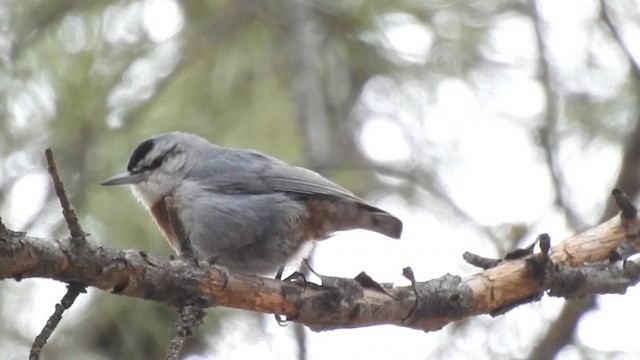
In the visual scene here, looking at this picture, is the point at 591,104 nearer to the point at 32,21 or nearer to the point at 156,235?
the point at 156,235

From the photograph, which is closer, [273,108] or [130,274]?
[130,274]

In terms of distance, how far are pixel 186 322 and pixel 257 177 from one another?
1.39m

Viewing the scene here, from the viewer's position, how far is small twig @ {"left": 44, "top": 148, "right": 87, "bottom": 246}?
1952mm

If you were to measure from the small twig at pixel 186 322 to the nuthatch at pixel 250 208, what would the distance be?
0.87 meters

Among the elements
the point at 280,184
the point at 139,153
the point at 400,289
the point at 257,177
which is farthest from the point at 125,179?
the point at 400,289

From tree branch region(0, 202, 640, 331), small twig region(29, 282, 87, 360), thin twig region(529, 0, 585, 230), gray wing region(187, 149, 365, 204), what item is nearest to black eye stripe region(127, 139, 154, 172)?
gray wing region(187, 149, 365, 204)

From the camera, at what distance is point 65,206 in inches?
80.2

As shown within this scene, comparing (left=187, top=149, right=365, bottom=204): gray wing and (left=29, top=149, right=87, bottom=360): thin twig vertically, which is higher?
(left=187, top=149, right=365, bottom=204): gray wing

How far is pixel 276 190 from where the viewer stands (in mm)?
3678

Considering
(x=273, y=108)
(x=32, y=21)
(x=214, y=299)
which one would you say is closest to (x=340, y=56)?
(x=273, y=108)

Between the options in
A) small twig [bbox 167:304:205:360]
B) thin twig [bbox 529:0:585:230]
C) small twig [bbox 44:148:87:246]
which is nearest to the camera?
small twig [bbox 44:148:87:246]

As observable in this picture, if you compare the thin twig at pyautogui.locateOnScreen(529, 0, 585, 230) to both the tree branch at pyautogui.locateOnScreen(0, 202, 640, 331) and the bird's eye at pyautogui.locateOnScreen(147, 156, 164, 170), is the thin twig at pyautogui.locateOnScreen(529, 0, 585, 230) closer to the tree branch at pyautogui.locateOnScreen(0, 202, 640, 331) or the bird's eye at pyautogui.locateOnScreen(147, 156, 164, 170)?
the tree branch at pyautogui.locateOnScreen(0, 202, 640, 331)

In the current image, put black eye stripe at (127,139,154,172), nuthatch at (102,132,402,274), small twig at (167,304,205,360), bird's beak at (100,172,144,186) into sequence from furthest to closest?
black eye stripe at (127,139,154,172) → bird's beak at (100,172,144,186) → nuthatch at (102,132,402,274) → small twig at (167,304,205,360)

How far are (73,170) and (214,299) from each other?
5.31 feet
